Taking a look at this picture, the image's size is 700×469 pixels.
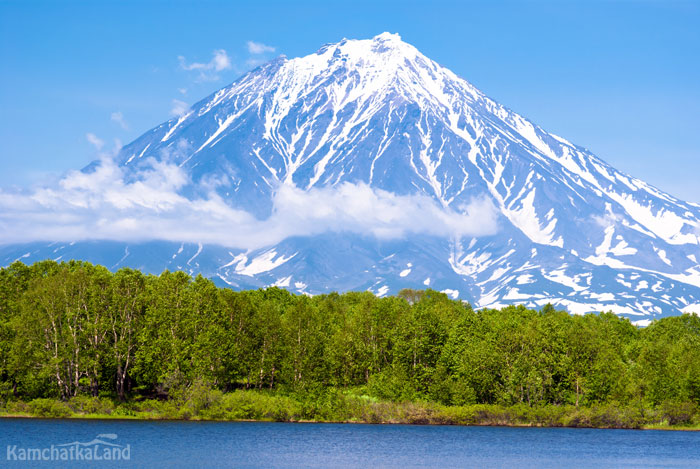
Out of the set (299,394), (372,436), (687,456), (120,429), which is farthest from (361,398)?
(687,456)

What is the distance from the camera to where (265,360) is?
370ft

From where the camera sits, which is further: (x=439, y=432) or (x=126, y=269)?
(x=126, y=269)

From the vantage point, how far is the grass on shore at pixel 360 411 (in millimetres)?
100938

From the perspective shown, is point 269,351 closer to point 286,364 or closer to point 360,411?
point 286,364

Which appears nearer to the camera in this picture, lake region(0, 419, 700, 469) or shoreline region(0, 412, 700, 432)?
lake region(0, 419, 700, 469)

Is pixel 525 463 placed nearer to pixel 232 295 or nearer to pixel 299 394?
pixel 299 394

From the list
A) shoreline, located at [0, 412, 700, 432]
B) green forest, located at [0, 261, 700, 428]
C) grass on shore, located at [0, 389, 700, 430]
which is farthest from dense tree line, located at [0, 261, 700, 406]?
shoreline, located at [0, 412, 700, 432]

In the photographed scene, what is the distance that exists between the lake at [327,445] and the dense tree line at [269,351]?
210 inches

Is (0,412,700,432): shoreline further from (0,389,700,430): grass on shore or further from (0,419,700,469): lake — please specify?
(0,419,700,469): lake

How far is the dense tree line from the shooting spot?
100 meters

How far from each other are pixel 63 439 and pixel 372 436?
31.8 metres

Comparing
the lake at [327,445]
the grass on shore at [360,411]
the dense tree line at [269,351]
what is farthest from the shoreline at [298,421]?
the dense tree line at [269,351]

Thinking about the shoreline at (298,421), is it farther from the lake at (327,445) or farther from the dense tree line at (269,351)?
the dense tree line at (269,351)

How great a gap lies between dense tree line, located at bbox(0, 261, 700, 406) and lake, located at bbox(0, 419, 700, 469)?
5.32m
